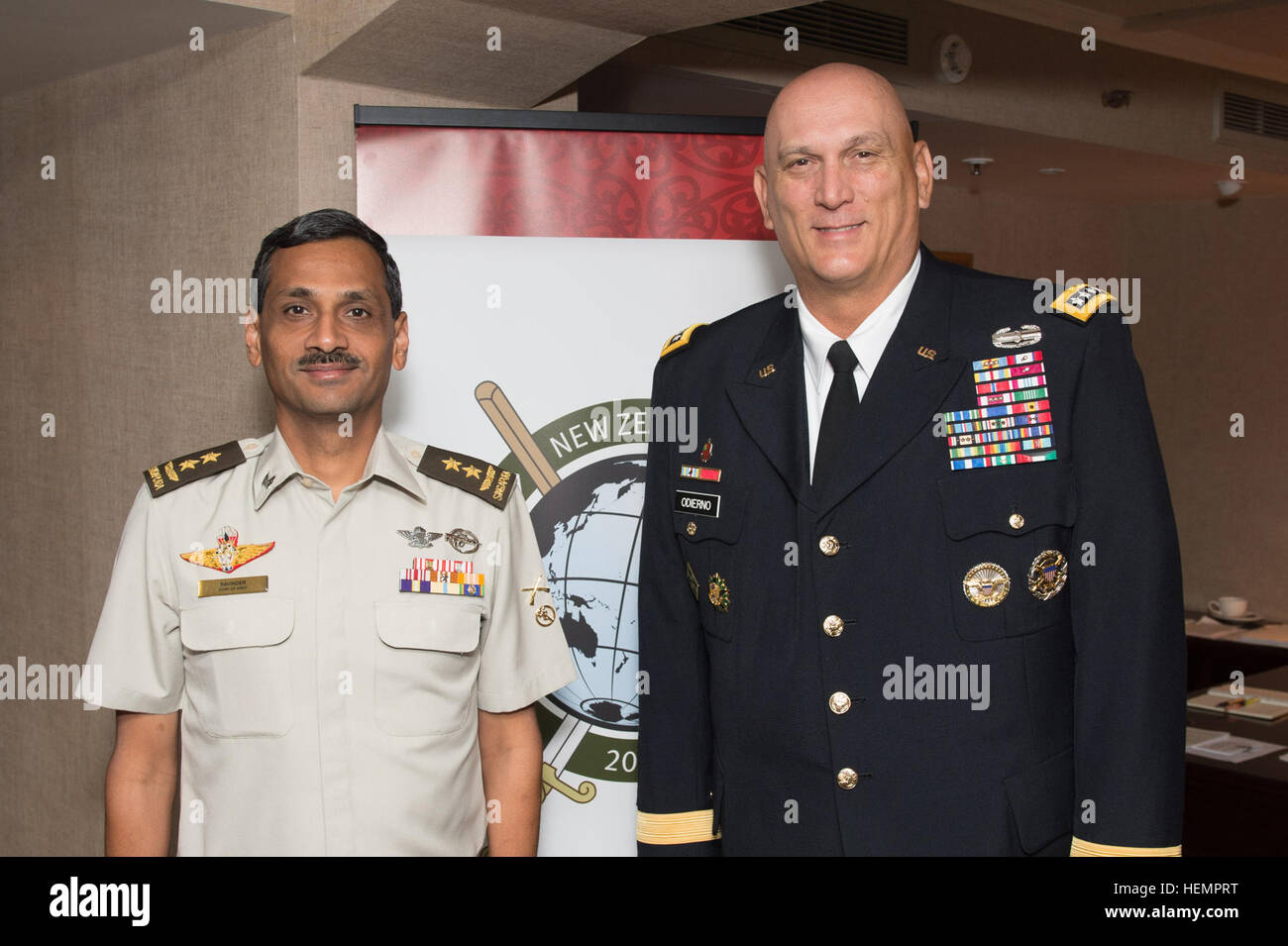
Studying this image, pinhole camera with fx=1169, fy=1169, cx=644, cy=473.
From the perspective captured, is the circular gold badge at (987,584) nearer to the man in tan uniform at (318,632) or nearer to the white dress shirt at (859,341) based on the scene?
the white dress shirt at (859,341)

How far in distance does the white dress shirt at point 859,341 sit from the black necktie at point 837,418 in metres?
0.01

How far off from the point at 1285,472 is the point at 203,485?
19.7ft

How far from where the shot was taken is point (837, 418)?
5.37ft

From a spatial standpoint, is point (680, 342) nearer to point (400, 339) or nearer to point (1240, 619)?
point (400, 339)

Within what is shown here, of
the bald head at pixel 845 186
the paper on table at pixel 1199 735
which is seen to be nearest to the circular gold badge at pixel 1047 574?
the bald head at pixel 845 186

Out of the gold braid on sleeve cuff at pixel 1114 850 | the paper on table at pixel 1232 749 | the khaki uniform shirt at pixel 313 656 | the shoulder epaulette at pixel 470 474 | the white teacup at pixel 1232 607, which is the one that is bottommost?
the paper on table at pixel 1232 749

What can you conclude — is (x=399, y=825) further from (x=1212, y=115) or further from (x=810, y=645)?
(x=1212, y=115)

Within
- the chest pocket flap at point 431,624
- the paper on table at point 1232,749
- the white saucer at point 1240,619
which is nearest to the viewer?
the chest pocket flap at point 431,624

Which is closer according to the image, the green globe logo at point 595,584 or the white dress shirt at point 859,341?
the white dress shirt at point 859,341

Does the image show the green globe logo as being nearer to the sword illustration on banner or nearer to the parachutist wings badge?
the sword illustration on banner

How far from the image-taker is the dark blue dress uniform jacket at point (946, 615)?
150 cm

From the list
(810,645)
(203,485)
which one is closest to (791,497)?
(810,645)

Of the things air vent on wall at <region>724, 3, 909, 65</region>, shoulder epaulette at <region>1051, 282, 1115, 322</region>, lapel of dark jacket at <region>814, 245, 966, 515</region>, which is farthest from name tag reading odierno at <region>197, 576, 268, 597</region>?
air vent on wall at <region>724, 3, 909, 65</region>

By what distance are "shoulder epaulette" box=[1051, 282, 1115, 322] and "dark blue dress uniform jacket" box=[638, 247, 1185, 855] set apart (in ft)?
0.04
